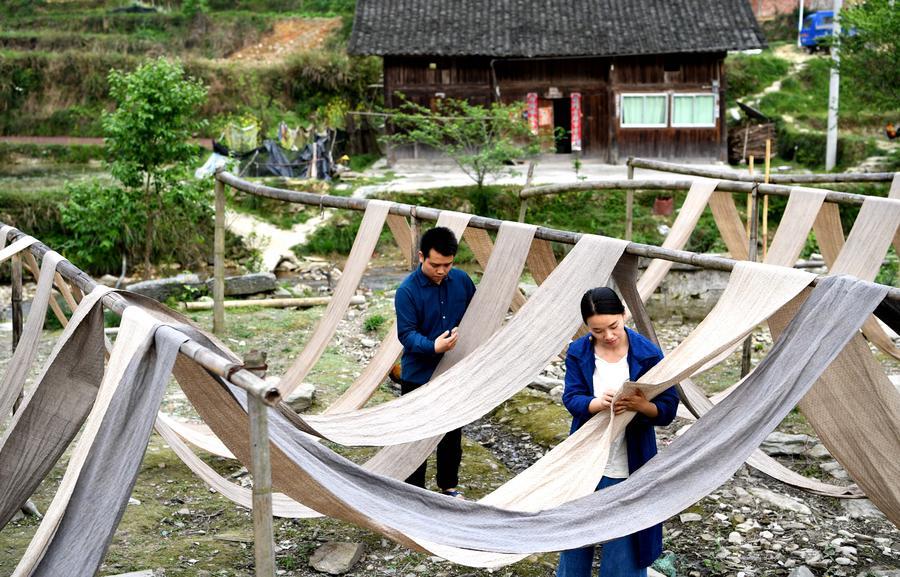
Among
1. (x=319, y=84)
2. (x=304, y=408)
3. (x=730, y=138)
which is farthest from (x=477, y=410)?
(x=319, y=84)

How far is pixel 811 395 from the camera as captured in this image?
3.38 metres

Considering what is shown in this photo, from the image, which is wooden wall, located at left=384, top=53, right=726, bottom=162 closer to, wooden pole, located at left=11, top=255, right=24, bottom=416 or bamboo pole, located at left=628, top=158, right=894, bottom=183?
bamboo pole, located at left=628, top=158, right=894, bottom=183

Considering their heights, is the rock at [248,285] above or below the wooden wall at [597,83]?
below

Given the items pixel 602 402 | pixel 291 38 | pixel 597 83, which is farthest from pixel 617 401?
pixel 291 38

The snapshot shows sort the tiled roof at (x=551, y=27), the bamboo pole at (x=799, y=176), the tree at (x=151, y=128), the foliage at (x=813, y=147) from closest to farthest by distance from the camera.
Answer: the bamboo pole at (x=799, y=176) < the tree at (x=151, y=128) < the foliage at (x=813, y=147) < the tiled roof at (x=551, y=27)

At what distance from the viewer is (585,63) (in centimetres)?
1847

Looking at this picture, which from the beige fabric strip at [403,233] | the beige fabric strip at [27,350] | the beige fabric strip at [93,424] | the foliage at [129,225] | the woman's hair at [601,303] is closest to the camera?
the beige fabric strip at [93,424]

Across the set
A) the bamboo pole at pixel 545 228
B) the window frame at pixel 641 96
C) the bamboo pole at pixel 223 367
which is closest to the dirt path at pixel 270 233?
the window frame at pixel 641 96

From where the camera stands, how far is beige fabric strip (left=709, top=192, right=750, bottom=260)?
6.30 metres

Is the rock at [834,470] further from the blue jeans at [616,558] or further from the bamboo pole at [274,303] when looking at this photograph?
the bamboo pole at [274,303]

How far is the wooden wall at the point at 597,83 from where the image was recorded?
18234mm

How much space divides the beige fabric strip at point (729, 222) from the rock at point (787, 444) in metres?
1.34

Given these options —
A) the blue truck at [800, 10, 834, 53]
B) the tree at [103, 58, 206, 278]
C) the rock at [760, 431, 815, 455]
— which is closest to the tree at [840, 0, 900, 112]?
the blue truck at [800, 10, 834, 53]

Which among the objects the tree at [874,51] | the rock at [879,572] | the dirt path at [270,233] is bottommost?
the dirt path at [270,233]
